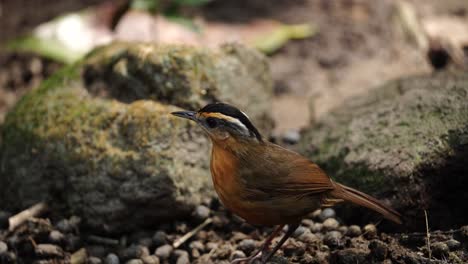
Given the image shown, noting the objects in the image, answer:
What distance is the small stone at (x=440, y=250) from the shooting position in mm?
4645

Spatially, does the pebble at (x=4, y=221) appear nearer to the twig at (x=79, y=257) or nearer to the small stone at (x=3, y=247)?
the small stone at (x=3, y=247)

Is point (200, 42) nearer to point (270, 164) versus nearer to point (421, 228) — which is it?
point (270, 164)

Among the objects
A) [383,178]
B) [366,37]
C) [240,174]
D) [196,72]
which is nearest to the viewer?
[240,174]

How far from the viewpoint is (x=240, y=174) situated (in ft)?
16.4

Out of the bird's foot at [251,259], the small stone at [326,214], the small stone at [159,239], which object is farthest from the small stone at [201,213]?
the small stone at [326,214]

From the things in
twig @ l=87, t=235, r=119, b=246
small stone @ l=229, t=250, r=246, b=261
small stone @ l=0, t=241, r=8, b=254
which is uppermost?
small stone @ l=0, t=241, r=8, b=254

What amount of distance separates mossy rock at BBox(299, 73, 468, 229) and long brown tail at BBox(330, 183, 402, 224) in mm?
348

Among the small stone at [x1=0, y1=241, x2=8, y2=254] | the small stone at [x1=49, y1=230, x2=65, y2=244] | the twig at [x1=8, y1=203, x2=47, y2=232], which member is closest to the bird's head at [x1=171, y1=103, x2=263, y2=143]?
the small stone at [x1=49, y1=230, x2=65, y2=244]

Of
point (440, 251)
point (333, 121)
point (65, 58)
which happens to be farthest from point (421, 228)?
point (65, 58)

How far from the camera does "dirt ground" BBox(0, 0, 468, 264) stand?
4.96 m

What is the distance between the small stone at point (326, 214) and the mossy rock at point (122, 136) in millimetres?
1072

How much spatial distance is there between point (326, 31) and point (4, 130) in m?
5.05

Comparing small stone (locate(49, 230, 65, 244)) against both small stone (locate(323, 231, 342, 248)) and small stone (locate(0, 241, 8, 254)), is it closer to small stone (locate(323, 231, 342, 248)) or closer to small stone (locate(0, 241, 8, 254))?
small stone (locate(0, 241, 8, 254))

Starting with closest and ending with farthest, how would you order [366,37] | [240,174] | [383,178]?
[240,174], [383,178], [366,37]
